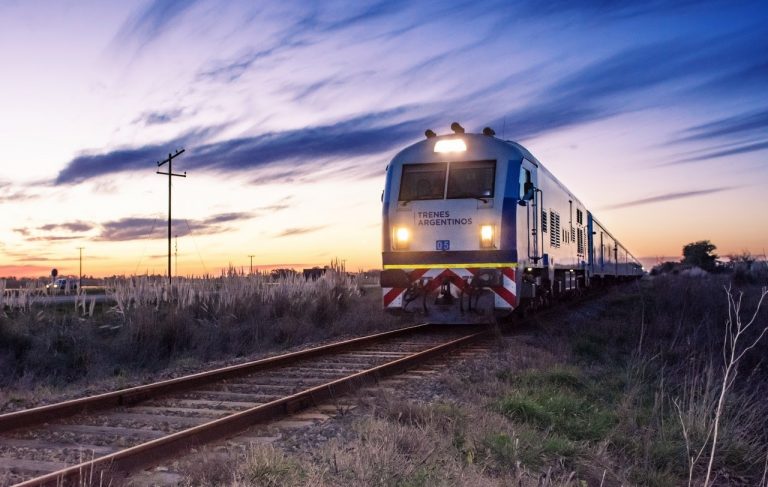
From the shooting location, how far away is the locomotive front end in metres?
13.2

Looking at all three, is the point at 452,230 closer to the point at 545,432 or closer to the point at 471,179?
the point at 471,179

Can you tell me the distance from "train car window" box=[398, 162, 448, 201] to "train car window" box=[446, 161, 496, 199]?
0.18 m

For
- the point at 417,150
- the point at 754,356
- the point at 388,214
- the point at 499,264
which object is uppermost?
the point at 417,150

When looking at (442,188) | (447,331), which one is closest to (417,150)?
(442,188)

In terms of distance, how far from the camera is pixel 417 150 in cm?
1439

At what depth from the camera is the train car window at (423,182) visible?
45.8ft

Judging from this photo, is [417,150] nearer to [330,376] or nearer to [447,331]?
[447,331]

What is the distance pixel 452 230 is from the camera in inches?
536

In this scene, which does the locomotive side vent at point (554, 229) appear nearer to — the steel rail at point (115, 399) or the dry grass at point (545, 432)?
the dry grass at point (545, 432)

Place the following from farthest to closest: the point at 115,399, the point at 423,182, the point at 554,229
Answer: the point at 554,229
the point at 423,182
the point at 115,399

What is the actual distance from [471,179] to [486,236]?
1220 millimetres

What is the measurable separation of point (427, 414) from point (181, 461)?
220 cm

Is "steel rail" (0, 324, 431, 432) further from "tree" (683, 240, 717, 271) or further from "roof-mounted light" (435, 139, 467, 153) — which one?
"tree" (683, 240, 717, 271)

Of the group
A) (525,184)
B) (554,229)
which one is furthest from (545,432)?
(554,229)
